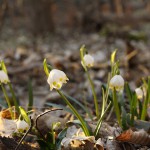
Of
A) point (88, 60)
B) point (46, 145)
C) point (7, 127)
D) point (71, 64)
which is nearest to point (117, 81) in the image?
point (88, 60)

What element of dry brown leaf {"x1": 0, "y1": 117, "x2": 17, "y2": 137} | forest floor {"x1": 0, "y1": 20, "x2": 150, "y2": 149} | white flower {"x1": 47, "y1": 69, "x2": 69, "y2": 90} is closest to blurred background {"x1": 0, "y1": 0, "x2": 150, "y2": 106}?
forest floor {"x1": 0, "y1": 20, "x2": 150, "y2": 149}

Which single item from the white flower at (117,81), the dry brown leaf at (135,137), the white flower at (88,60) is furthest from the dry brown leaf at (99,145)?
the white flower at (88,60)

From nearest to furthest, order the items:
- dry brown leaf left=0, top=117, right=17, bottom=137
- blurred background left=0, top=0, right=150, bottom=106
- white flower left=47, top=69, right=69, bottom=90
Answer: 1. white flower left=47, top=69, right=69, bottom=90
2. dry brown leaf left=0, top=117, right=17, bottom=137
3. blurred background left=0, top=0, right=150, bottom=106

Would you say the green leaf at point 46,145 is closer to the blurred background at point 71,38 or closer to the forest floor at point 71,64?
the forest floor at point 71,64

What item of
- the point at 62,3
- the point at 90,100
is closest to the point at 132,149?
the point at 90,100

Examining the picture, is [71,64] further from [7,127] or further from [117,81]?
[117,81]

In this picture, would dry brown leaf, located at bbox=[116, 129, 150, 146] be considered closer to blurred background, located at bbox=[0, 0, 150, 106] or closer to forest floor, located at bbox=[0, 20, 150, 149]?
forest floor, located at bbox=[0, 20, 150, 149]
